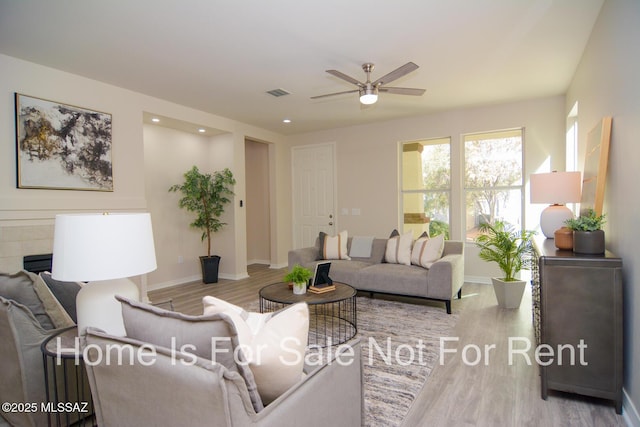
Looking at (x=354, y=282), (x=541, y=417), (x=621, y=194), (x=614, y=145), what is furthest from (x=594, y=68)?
(x=354, y=282)

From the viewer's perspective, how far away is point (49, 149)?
11.5 feet

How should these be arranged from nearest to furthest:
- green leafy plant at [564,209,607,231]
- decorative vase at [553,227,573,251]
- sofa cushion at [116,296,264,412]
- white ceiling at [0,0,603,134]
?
sofa cushion at [116,296,264,412] → green leafy plant at [564,209,607,231] → decorative vase at [553,227,573,251] → white ceiling at [0,0,603,134]

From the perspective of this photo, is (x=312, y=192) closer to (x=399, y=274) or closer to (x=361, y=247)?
(x=361, y=247)

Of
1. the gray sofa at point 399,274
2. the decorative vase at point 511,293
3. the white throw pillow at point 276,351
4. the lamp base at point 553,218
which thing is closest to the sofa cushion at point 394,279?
the gray sofa at point 399,274

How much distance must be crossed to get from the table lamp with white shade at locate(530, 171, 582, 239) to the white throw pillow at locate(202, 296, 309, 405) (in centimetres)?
272

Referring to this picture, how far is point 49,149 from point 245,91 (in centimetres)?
221

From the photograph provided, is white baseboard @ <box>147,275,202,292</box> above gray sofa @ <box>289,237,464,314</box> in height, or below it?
below

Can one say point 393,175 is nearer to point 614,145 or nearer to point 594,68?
point 594,68

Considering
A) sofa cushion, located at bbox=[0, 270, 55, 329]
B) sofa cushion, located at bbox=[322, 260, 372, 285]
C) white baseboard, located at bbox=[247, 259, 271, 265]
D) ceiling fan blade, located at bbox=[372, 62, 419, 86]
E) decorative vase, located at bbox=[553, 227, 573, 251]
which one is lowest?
white baseboard, located at bbox=[247, 259, 271, 265]

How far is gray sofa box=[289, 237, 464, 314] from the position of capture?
378cm

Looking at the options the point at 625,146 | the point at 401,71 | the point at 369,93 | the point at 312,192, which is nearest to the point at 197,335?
the point at 625,146

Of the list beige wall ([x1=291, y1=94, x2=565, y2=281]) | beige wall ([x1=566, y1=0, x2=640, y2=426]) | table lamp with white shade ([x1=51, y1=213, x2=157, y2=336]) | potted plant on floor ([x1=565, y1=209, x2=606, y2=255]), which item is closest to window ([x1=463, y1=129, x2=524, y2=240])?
beige wall ([x1=291, y1=94, x2=565, y2=281])

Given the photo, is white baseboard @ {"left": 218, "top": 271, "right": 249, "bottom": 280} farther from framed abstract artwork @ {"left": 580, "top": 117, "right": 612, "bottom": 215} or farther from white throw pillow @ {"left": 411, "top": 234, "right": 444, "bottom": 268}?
framed abstract artwork @ {"left": 580, "top": 117, "right": 612, "bottom": 215}

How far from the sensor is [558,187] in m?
2.95
